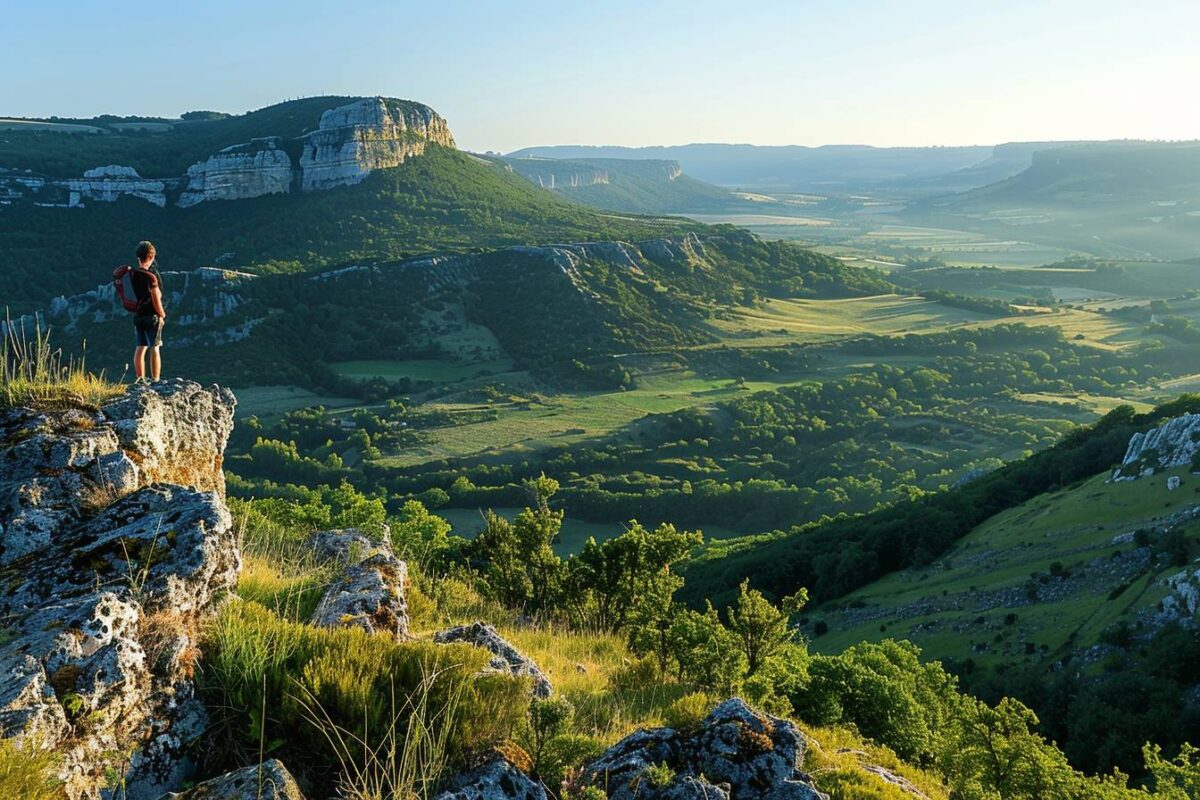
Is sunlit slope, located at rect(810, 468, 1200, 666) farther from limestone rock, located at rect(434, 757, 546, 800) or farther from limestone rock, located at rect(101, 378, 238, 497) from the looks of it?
limestone rock, located at rect(101, 378, 238, 497)

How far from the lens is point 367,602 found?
26.6ft

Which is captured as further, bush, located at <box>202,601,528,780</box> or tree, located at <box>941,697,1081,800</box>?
tree, located at <box>941,697,1081,800</box>

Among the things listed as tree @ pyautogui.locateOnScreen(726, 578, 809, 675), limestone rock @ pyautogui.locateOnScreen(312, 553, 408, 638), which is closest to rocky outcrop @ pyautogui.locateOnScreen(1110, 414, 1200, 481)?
tree @ pyautogui.locateOnScreen(726, 578, 809, 675)

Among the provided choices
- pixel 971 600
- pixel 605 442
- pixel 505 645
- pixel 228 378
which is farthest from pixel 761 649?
pixel 228 378

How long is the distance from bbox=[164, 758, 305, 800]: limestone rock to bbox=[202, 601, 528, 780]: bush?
20.7 inches

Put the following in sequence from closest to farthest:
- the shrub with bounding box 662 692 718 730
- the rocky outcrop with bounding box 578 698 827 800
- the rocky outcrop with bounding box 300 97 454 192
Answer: the rocky outcrop with bounding box 578 698 827 800 → the shrub with bounding box 662 692 718 730 → the rocky outcrop with bounding box 300 97 454 192

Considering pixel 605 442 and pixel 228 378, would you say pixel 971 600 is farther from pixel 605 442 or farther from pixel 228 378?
pixel 228 378

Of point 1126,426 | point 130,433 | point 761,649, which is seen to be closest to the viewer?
point 130,433

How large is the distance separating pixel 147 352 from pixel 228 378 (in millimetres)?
104040

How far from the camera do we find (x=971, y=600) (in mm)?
48594

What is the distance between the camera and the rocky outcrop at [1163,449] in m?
49.7

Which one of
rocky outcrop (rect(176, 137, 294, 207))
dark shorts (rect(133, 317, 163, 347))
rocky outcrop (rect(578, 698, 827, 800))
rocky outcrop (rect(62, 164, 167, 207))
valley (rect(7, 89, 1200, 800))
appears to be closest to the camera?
rocky outcrop (rect(578, 698, 827, 800))

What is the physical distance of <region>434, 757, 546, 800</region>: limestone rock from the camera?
16.6 ft

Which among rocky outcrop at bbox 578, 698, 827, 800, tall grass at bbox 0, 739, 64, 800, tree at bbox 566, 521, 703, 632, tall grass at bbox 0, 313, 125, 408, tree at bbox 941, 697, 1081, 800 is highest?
tall grass at bbox 0, 313, 125, 408
